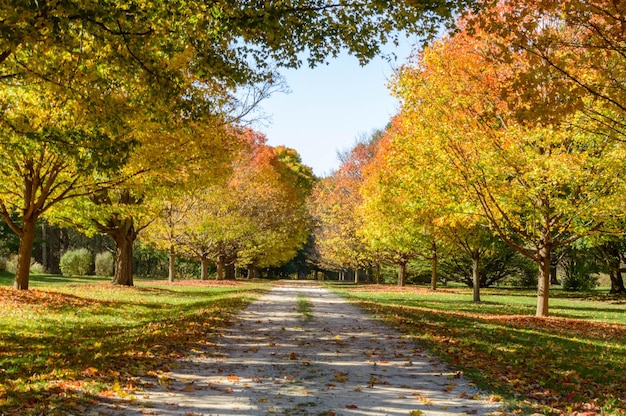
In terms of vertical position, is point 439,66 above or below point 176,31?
above

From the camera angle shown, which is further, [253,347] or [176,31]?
[253,347]

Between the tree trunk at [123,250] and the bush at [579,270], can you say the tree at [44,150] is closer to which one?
the tree trunk at [123,250]

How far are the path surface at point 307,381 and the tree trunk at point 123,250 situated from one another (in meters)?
14.5

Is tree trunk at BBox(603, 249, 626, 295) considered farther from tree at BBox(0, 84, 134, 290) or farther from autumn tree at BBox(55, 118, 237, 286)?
tree at BBox(0, 84, 134, 290)

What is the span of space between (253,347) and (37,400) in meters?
3.87

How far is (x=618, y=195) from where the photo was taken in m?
12.9

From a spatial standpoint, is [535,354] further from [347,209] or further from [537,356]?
[347,209]

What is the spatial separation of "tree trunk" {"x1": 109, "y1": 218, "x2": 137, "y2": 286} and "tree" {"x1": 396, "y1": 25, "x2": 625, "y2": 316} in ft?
45.4

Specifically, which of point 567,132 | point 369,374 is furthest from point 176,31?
point 567,132

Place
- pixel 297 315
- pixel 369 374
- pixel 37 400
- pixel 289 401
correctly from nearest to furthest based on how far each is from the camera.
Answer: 1. pixel 37 400
2. pixel 289 401
3. pixel 369 374
4. pixel 297 315

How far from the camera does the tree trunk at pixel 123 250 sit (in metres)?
22.5

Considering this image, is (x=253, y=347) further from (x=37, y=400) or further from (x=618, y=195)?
(x=618, y=195)

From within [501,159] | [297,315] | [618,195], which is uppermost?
[501,159]

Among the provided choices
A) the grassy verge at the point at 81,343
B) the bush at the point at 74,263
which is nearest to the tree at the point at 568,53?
the grassy verge at the point at 81,343
